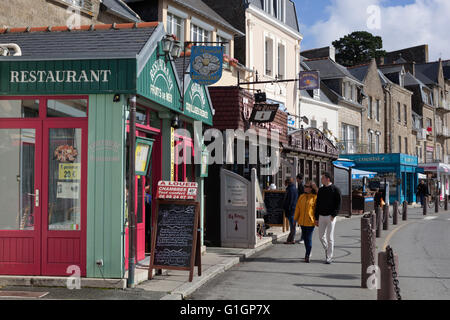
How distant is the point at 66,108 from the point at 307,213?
5416mm

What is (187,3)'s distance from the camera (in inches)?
740

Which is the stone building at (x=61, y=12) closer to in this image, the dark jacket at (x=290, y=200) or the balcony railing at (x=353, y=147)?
the dark jacket at (x=290, y=200)

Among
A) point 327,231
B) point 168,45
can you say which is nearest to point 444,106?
point 327,231

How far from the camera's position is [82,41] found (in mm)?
8484

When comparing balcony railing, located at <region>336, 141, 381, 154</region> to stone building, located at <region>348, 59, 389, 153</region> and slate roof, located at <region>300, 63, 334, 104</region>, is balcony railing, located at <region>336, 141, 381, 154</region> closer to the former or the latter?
stone building, located at <region>348, 59, 389, 153</region>

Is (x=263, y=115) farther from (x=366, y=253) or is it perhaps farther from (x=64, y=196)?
(x=64, y=196)

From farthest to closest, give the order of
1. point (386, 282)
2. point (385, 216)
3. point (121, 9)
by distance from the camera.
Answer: point (385, 216) → point (121, 9) → point (386, 282)

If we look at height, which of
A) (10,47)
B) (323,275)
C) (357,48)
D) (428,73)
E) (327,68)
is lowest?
(323,275)

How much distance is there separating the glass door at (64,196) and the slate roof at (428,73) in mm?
52392

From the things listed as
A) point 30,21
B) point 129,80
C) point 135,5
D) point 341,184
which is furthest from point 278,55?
point 129,80

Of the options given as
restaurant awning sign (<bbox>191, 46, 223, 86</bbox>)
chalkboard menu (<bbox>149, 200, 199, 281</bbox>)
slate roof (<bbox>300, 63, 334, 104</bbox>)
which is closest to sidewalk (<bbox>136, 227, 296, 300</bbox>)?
chalkboard menu (<bbox>149, 200, 199, 281</bbox>)

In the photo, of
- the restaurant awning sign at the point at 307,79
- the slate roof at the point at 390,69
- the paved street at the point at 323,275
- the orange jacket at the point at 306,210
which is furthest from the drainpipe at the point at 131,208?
the slate roof at the point at 390,69

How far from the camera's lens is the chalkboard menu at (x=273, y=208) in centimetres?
1590

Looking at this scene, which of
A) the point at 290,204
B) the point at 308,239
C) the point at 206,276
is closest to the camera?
the point at 206,276
